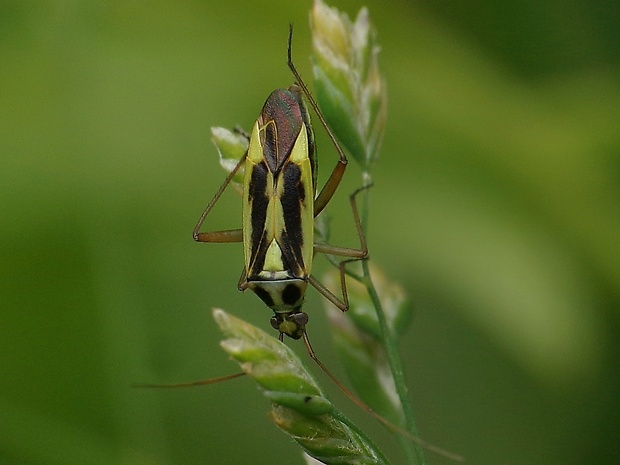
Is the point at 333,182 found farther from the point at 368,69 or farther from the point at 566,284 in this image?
the point at 566,284

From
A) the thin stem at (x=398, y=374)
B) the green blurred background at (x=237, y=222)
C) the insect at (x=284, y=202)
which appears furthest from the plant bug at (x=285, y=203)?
the green blurred background at (x=237, y=222)

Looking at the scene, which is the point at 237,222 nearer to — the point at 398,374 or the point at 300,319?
the point at 300,319

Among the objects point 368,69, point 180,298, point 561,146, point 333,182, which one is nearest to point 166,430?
point 180,298

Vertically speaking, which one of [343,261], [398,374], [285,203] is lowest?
[398,374]

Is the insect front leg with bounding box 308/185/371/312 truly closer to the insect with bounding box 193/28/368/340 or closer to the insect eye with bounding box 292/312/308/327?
the insect with bounding box 193/28/368/340

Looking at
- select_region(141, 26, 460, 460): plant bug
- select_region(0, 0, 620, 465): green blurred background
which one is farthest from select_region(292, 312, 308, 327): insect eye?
Answer: select_region(0, 0, 620, 465): green blurred background

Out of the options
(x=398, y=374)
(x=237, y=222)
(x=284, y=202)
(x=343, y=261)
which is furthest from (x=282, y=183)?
(x=237, y=222)

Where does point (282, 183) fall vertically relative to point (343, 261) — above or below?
above

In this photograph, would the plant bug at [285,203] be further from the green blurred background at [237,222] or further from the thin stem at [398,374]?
the green blurred background at [237,222]
